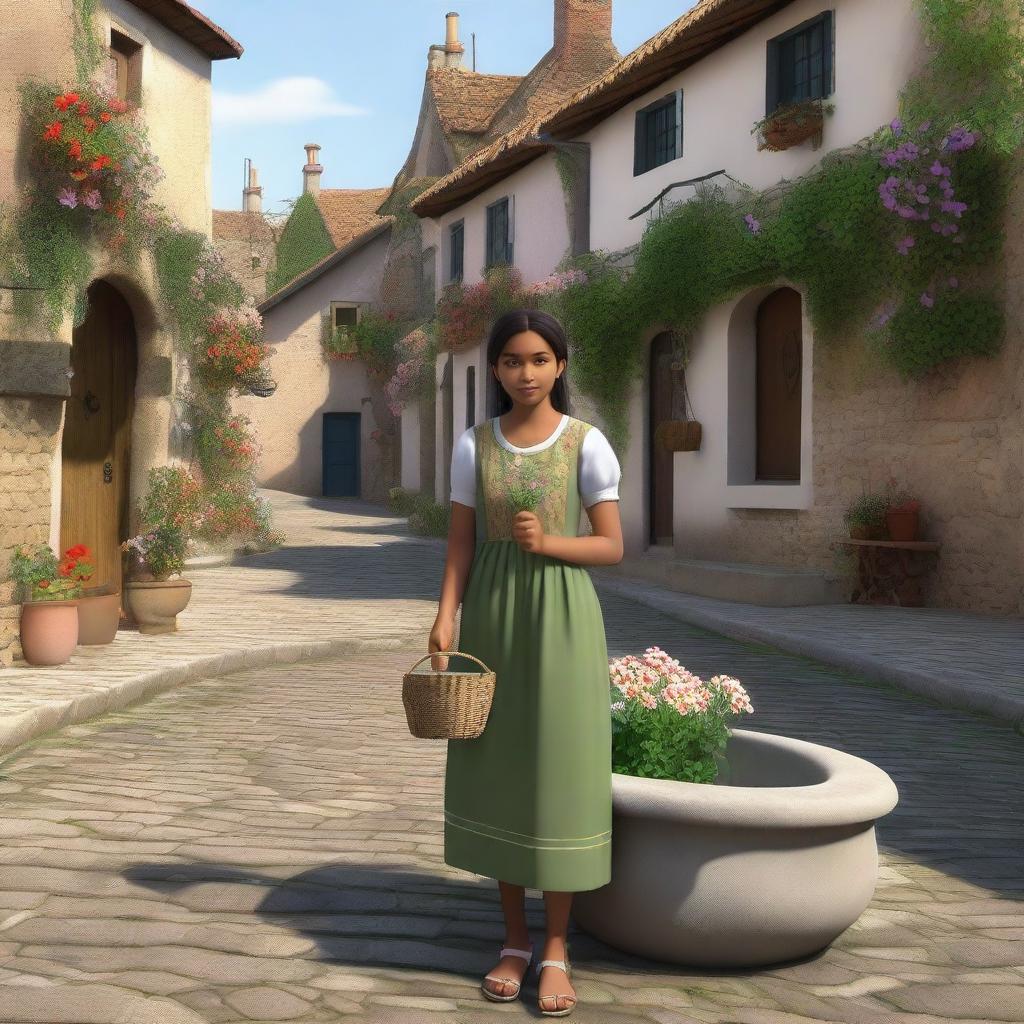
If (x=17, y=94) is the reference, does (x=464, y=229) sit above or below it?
above

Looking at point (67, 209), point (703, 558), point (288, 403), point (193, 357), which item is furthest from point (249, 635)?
point (288, 403)

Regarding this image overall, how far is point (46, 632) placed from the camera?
28.0 feet

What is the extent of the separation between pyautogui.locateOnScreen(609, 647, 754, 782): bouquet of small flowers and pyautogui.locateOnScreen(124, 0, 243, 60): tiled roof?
1117 centimetres

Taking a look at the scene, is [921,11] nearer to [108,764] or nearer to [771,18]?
[771,18]

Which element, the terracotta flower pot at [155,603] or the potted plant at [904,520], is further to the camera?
the potted plant at [904,520]

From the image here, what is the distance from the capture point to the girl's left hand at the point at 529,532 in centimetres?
341

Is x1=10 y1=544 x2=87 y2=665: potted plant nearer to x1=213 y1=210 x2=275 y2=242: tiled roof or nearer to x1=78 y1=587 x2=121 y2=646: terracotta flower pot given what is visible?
x1=78 y1=587 x2=121 y2=646: terracotta flower pot

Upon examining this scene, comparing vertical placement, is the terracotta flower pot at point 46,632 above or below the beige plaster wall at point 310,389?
below

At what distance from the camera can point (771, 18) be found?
550 inches

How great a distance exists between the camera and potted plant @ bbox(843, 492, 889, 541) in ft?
39.7

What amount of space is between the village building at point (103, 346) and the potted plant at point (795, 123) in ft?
19.5

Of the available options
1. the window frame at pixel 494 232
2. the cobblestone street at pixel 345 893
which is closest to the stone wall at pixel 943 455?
the cobblestone street at pixel 345 893

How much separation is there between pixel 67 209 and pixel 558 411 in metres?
7.42

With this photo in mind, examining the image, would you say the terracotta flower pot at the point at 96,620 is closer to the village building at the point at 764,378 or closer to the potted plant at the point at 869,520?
the village building at the point at 764,378
